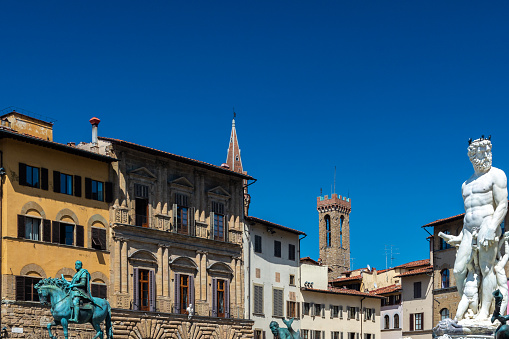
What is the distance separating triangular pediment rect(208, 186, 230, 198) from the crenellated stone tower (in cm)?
8913

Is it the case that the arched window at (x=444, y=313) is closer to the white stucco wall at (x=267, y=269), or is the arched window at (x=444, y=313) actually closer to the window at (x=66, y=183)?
the white stucco wall at (x=267, y=269)

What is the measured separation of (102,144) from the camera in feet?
163

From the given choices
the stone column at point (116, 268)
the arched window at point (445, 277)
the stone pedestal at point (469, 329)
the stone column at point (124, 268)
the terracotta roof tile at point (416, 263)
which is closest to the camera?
the stone pedestal at point (469, 329)

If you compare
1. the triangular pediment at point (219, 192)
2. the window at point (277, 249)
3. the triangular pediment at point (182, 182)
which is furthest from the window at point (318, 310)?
the triangular pediment at point (182, 182)

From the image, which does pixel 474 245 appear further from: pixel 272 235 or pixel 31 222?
pixel 272 235

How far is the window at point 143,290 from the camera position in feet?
160

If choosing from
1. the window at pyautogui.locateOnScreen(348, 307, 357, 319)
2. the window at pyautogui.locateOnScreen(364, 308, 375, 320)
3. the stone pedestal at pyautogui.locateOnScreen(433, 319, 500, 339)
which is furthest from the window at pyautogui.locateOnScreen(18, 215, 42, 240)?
the window at pyautogui.locateOnScreen(364, 308, 375, 320)

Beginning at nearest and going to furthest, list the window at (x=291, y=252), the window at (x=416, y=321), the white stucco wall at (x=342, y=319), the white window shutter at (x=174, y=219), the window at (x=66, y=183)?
the window at (x=66, y=183), the white window shutter at (x=174, y=219), the window at (x=291, y=252), the white stucco wall at (x=342, y=319), the window at (x=416, y=321)

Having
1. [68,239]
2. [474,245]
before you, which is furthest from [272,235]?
[474,245]

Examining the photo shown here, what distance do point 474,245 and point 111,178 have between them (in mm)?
33403

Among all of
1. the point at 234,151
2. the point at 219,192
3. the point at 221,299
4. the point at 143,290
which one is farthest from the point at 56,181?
the point at 234,151

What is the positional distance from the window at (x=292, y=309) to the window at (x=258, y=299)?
12.2 ft

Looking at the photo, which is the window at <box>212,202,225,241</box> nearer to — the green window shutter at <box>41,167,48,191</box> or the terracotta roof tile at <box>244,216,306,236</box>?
the terracotta roof tile at <box>244,216,306,236</box>

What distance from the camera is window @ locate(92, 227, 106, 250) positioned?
4678cm
